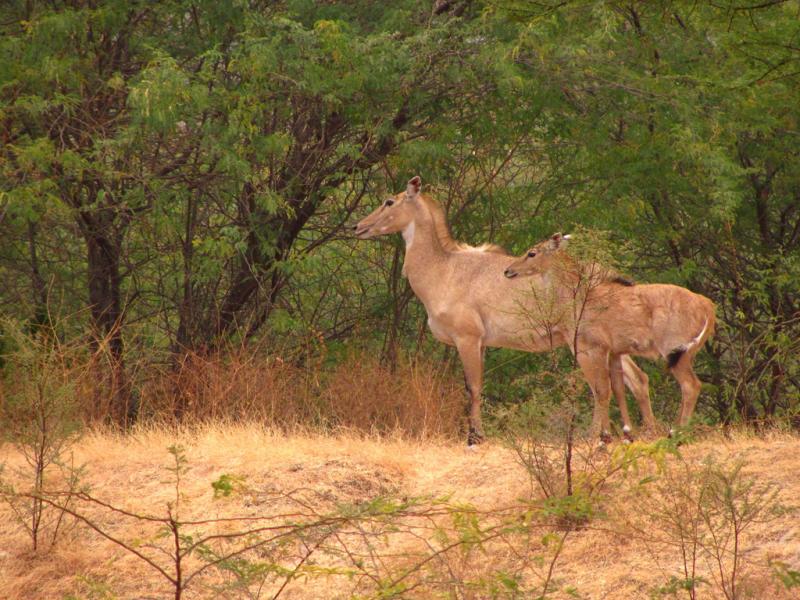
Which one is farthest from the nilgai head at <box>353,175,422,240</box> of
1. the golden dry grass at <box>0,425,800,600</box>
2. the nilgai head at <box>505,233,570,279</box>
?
the golden dry grass at <box>0,425,800,600</box>

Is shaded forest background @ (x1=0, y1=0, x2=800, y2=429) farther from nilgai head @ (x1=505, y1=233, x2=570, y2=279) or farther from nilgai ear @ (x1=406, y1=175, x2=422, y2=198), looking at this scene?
nilgai head @ (x1=505, y1=233, x2=570, y2=279)

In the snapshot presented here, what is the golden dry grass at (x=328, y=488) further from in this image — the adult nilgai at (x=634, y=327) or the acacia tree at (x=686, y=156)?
the acacia tree at (x=686, y=156)

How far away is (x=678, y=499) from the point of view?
28.5ft

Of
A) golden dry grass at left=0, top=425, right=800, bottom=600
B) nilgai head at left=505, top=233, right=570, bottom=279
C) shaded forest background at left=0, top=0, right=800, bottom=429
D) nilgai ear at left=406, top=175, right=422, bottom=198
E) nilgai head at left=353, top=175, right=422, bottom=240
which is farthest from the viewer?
shaded forest background at left=0, top=0, right=800, bottom=429

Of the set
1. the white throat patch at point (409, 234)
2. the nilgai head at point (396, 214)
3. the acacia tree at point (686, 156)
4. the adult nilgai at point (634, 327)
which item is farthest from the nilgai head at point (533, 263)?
the acacia tree at point (686, 156)

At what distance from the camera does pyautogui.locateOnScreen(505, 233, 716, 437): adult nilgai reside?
10.6m

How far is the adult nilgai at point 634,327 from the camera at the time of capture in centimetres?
1059

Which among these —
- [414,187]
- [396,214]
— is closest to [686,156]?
[414,187]

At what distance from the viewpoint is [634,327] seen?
10672 millimetres

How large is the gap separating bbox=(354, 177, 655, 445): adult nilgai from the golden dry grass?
2.78 ft

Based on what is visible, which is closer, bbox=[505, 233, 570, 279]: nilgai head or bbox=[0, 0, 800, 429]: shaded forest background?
bbox=[505, 233, 570, 279]: nilgai head

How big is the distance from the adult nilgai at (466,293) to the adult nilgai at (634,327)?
346 mm

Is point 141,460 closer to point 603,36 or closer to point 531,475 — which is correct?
point 531,475

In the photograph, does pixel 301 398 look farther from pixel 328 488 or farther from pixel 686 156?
pixel 686 156
